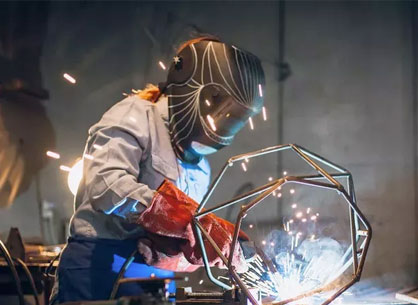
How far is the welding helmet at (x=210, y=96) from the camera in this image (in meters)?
2.12

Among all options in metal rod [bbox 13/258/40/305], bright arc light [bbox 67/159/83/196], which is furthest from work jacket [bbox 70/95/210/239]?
metal rod [bbox 13/258/40/305]

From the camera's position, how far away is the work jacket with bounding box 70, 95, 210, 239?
5.87 ft

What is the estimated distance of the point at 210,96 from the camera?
6.98ft

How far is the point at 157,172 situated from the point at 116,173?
0.91 ft

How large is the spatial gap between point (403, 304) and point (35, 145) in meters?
2.37

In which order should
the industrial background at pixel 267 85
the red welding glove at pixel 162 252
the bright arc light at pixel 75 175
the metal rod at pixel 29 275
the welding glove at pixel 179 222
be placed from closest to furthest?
the welding glove at pixel 179 222
the red welding glove at pixel 162 252
the bright arc light at pixel 75 175
the metal rod at pixel 29 275
the industrial background at pixel 267 85

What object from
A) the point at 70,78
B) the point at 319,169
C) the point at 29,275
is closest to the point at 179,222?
the point at 319,169

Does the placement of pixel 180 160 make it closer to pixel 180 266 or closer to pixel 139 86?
pixel 180 266

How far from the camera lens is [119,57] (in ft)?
11.7

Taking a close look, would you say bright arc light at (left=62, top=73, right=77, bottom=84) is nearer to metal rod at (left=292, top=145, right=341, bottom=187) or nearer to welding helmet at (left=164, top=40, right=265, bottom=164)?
welding helmet at (left=164, top=40, right=265, bottom=164)

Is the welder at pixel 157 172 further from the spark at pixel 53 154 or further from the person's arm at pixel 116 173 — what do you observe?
the spark at pixel 53 154

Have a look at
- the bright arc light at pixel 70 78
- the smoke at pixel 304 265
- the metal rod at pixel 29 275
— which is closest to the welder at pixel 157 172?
the smoke at pixel 304 265

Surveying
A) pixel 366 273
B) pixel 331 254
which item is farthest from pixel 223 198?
pixel 331 254

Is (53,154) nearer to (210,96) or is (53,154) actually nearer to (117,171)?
(210,96)
